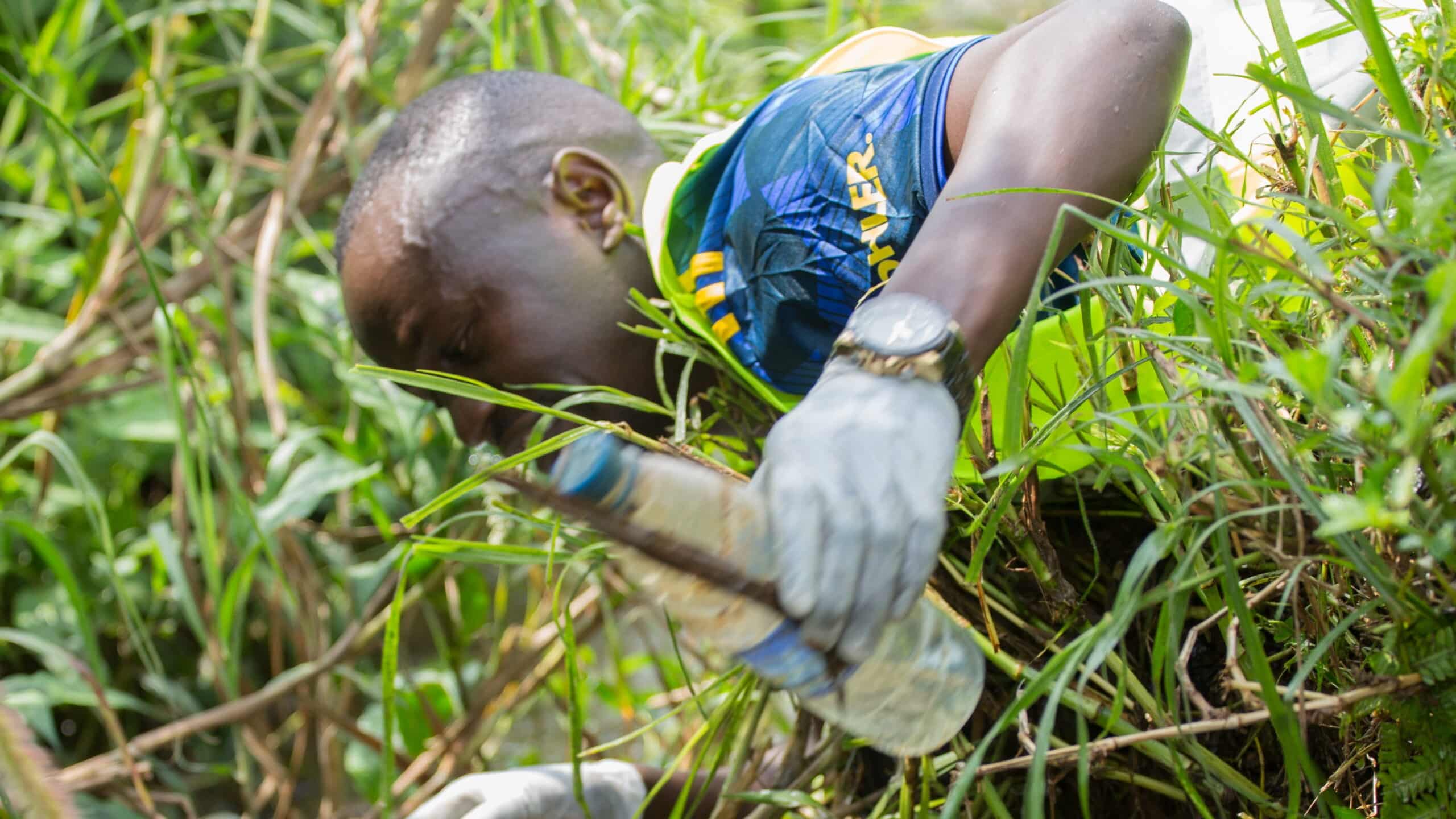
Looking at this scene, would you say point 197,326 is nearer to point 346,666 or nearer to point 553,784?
point 346,666

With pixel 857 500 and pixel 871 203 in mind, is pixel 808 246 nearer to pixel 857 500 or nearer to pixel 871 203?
pixel 871 203

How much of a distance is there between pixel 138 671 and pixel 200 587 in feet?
0.74

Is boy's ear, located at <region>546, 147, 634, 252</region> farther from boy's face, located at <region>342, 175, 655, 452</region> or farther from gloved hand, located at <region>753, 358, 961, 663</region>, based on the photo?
gloved hand, located at <region>753, 358, 961, 663</region>

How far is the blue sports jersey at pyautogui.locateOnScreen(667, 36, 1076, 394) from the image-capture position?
0.85 metres

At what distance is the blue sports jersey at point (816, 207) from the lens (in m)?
0.85

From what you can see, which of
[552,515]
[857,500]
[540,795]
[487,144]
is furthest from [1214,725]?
[487,144]

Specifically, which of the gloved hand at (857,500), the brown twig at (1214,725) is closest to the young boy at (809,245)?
the gloved hand at (857,500)

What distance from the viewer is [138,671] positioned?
1.66m

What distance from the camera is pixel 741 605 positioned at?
0.46m

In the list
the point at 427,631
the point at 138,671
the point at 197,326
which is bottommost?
the point at 427,631

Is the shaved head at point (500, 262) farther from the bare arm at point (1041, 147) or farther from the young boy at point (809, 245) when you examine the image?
the bare arm at point (1041, 147)

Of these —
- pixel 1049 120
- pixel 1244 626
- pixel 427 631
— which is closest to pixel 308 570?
pixel 427 631

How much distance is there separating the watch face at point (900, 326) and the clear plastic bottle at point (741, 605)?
12cm

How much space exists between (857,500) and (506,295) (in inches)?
23.7
